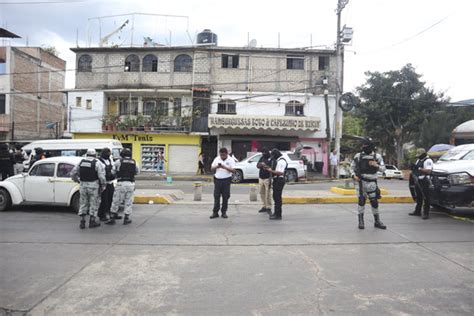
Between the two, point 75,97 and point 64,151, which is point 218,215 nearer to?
point 64,151

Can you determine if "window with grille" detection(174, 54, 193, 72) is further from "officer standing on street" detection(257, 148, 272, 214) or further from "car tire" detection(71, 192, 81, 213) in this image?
"officer standing on street" detection(257, 148, 272, 214)

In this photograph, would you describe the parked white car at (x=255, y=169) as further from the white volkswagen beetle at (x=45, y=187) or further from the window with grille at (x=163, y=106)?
the window with grille at (x=163, y=106)

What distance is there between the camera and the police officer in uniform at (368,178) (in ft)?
24.7

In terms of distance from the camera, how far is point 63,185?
9.44 metres

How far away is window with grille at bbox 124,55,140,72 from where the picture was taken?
27922 mm

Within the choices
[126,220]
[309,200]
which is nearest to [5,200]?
[126,220]

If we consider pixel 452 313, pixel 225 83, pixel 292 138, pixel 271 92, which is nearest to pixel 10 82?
pixel 225 83

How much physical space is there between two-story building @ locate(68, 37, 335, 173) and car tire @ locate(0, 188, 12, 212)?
17355mm

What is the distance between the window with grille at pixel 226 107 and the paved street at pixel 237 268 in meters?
19.2

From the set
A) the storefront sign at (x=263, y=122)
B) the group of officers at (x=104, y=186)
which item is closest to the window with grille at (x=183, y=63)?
the storefront sign at (x=263, y=122)

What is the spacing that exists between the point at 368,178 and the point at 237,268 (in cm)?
380

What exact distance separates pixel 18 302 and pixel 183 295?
1695 mm

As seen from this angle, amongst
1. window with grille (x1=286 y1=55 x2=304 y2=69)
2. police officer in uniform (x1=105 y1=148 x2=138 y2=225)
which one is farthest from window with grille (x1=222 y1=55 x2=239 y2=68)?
police officer in uniform (x1=105 y1=148 x2=138 y2=225)

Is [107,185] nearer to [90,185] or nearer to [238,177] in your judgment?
[90,185]
